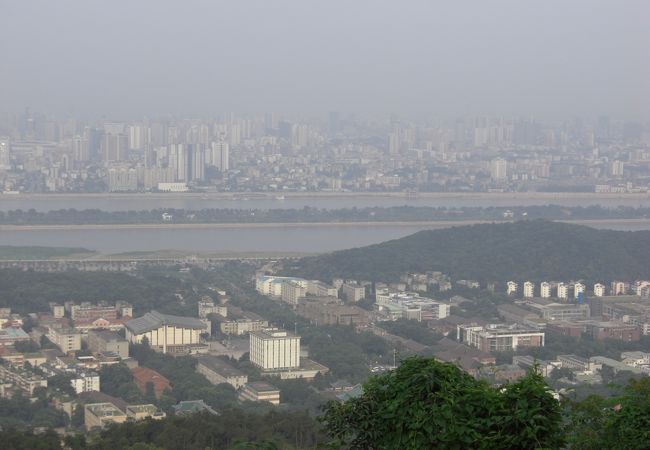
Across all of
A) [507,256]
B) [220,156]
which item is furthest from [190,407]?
[220,156]

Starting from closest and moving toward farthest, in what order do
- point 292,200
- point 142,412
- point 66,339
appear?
point 142,412
point 66,339
point 292,200

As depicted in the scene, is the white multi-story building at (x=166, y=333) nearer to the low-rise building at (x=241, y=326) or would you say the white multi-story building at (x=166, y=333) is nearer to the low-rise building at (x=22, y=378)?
the low-rise building at (x=241, y=326)

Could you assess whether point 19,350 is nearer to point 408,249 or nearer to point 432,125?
point 408,249

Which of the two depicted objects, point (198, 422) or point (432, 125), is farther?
point (432, 125)

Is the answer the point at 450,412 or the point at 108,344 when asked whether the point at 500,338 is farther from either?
the point at 450,412

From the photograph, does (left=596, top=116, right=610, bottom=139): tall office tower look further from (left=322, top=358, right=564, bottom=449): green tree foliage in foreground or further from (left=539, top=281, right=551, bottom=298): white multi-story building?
(left=322, top=358, right=564, bottom=449): green tree foliage in foreground

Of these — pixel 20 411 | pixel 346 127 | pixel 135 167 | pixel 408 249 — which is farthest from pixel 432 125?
pixel 20 411

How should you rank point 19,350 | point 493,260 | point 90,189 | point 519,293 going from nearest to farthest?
point 19,350 < point 519,293 < point 493,260 < point 90,189
